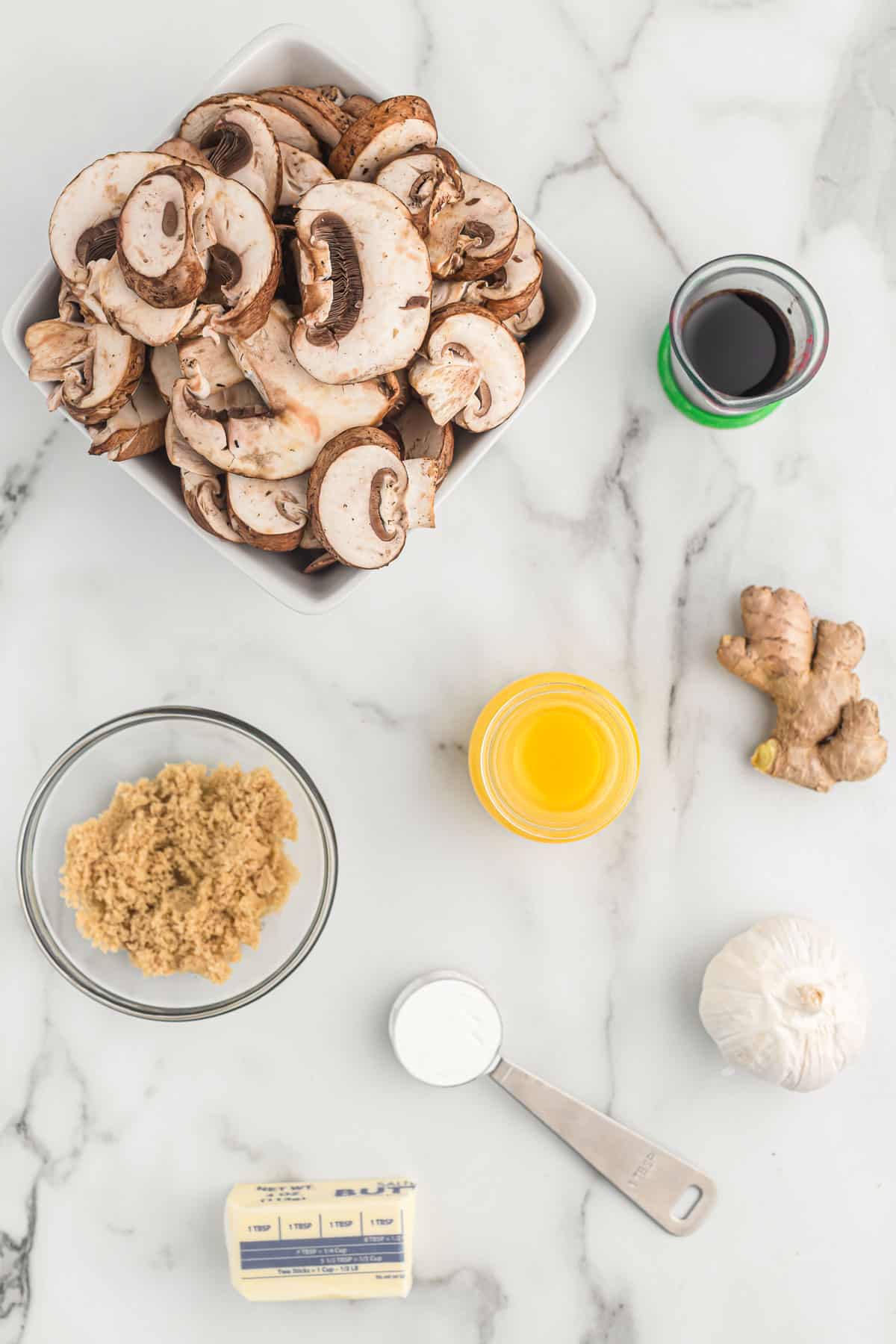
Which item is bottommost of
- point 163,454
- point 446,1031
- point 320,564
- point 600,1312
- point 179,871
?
point 600,1312

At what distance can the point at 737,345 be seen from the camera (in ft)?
3.36

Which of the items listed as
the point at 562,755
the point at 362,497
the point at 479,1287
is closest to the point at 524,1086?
the point at 479,1287

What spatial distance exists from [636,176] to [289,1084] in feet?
3.07

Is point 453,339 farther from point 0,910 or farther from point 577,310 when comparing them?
point 0,910

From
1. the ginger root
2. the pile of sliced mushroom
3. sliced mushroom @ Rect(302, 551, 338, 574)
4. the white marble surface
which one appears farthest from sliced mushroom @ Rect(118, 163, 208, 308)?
the ginger root

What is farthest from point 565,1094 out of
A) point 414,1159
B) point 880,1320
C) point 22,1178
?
point 22,1178

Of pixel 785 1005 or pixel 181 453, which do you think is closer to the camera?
pixel 181 453

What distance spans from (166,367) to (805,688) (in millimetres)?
639

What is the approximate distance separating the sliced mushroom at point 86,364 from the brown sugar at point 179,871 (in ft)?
1.20

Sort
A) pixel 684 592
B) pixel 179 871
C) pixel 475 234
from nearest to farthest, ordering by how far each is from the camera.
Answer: pixel 475 234 → pixel 179 871 → pixel 684 592

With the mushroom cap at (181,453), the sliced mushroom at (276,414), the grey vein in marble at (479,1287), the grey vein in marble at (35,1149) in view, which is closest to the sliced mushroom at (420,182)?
the sliced mushroom at (276,414)

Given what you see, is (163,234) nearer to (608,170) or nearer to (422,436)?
(422,436)

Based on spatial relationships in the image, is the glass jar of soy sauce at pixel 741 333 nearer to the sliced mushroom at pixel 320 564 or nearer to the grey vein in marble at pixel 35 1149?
the sliced mushroom at pixel 320 564

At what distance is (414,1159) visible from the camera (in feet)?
3.53
